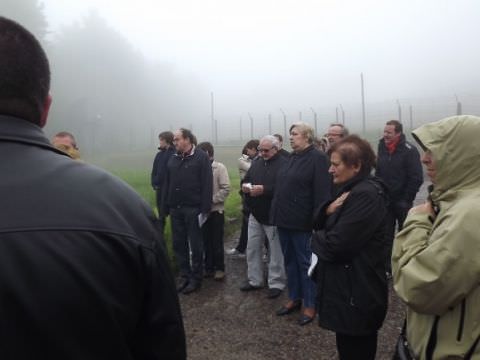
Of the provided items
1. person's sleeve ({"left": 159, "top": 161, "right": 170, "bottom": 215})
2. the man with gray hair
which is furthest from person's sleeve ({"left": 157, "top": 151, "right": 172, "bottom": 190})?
the man with gray hair

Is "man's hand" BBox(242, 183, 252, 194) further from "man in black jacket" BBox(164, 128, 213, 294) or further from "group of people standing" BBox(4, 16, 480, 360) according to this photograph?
"group of people standing" BBox(4, 16, 480, 360)

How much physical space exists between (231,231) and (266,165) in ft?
13.1

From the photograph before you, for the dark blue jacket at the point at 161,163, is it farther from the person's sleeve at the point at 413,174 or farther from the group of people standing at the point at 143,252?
the group of people standing at the point at 143,252

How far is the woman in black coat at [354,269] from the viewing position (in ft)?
9.81

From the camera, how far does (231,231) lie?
30.8 ft

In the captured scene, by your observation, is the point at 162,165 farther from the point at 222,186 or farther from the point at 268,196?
the point at 268,196

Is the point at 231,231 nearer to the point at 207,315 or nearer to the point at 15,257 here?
the point at 207,315

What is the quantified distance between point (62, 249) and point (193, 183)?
4693mm

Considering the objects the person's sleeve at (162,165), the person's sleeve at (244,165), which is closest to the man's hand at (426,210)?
the person's sleeve at (244,165)

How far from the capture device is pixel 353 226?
302 centimetres

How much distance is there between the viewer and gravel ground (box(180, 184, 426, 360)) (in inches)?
164

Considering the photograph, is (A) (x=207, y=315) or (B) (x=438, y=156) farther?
(A) (x=207, y=315)

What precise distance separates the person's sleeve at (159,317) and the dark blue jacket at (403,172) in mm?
5013

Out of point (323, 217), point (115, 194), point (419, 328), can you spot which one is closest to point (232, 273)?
point (323, 217)
